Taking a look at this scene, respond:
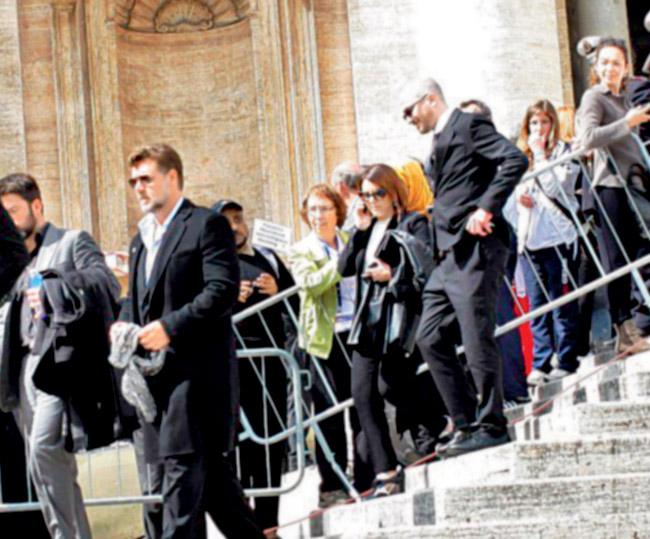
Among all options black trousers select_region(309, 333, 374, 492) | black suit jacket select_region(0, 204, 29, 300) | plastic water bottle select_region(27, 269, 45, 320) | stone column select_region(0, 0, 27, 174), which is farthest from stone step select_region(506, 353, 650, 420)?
stone column select_region(0, 0, 27, 174)

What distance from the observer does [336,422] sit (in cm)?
1048

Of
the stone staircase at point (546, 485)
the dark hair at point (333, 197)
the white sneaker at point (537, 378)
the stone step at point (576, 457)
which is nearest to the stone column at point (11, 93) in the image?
the dark hair at point (333, 197)

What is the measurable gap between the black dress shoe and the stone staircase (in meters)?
0.06

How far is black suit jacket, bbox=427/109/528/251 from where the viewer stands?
350 inches

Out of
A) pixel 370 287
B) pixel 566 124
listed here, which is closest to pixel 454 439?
pixel 370 287

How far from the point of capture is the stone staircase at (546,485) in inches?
310

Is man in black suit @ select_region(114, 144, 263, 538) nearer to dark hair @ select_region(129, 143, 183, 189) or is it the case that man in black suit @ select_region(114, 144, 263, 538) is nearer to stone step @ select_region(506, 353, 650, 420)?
dark hair @ select_region(129, 143, 183, 189)

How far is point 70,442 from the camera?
8.42 metres

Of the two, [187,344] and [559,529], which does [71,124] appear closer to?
[187,344]

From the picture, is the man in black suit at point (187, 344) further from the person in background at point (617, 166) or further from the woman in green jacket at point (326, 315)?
the person in background at point (617, 166)

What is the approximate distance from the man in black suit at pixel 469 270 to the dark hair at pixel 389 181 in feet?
1.54

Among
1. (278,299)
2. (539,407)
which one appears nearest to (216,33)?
(278,299)

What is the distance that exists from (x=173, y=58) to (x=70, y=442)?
9500mm

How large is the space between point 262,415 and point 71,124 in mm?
6918
